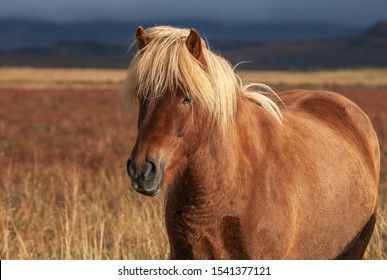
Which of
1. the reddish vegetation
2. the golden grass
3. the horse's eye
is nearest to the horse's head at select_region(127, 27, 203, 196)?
the horse's eye

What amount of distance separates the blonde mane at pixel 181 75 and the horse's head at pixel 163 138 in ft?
0.14

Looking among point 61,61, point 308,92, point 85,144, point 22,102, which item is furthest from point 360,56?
point 308,92

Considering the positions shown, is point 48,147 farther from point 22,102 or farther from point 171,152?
point 22,102

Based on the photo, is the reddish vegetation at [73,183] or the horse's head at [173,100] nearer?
the horse's head at [173,100]

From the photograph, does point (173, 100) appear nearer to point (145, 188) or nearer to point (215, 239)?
Answer: point (145, 188)

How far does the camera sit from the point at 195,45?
3914mm

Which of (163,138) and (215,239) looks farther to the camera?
(215,239)

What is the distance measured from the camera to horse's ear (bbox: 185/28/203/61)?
12.8 feet

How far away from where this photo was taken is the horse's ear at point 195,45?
3.90 metres

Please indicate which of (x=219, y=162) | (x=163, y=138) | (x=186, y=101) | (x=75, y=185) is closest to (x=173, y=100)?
(x=186, y=101)

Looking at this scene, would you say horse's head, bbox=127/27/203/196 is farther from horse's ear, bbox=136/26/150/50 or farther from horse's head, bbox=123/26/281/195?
horse's ear, bbox=136/26/150/50

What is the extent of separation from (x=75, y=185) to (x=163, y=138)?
3.48 metres

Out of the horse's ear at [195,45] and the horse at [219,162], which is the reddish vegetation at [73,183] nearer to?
the horse at [219,162]

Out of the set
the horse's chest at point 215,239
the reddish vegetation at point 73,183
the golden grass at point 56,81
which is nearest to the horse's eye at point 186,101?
the horse's chest at point 215,239
